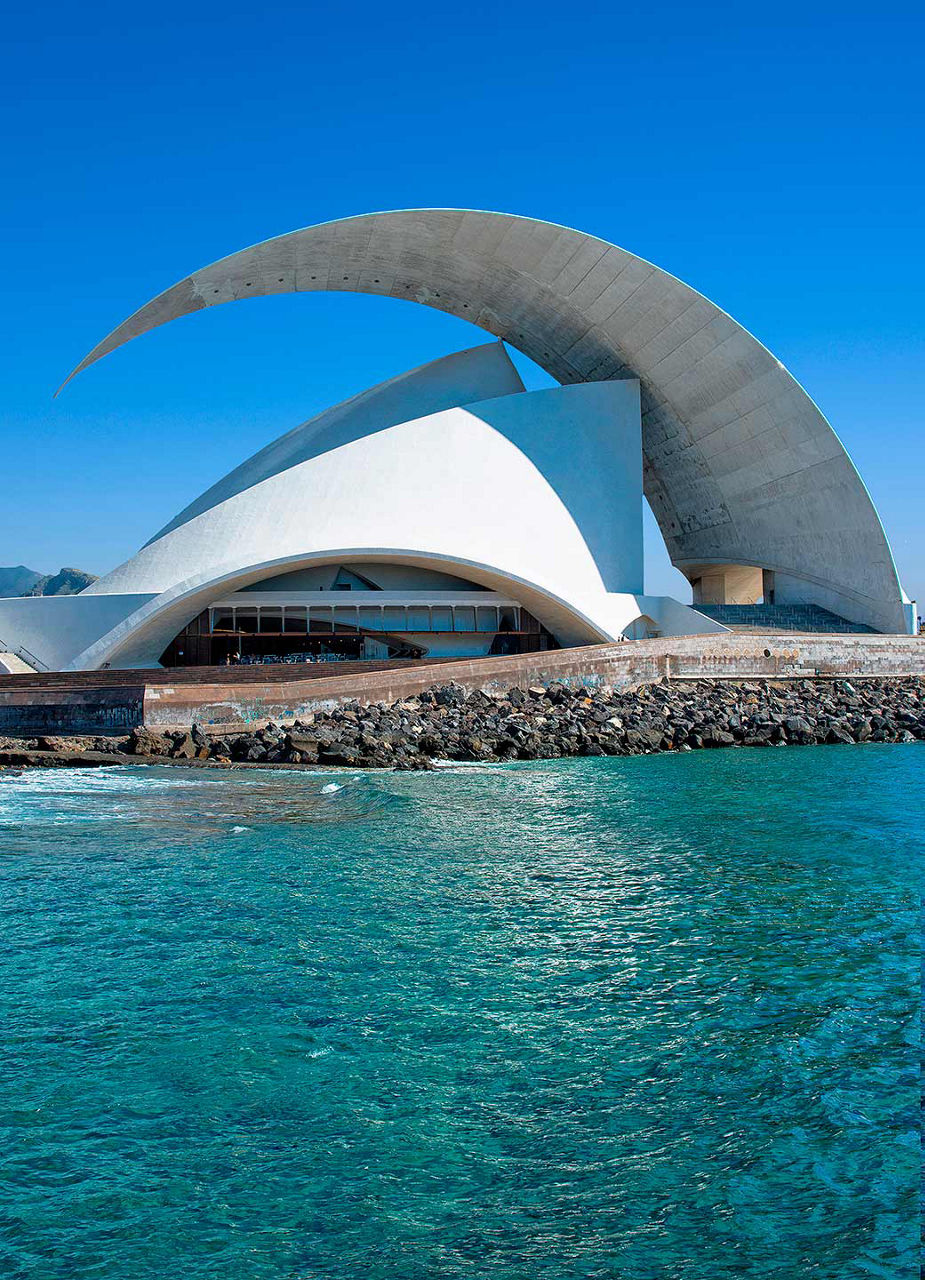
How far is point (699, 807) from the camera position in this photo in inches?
485

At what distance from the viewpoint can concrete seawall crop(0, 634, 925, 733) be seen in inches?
701

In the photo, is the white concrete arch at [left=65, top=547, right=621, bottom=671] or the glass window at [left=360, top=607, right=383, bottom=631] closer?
the white concrete arch at [left=65, top=547, right=621, bottom=671]

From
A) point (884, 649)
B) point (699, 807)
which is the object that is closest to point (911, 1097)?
point (699, 807)

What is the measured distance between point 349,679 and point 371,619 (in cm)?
600

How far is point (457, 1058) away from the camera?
5.32 meters

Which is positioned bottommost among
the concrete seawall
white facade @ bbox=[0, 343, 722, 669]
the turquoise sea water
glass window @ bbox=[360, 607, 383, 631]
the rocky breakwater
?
the turquoise sea water

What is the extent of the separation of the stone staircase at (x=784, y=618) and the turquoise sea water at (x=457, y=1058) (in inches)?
742

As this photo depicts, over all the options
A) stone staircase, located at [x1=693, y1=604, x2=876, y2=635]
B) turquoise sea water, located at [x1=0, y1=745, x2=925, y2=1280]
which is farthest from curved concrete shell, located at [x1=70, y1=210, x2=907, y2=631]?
turquoise sea water, located at [x1=0, y1=745, x2=925, y2=1280]

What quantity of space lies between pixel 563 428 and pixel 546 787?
1543cm

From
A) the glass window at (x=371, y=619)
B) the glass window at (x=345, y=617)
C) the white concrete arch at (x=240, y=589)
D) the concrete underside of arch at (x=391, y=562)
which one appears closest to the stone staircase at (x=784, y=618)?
the concrete underside of arch at (x=391, y=562)

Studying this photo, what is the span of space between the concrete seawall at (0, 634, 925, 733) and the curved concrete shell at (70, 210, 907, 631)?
4102mm

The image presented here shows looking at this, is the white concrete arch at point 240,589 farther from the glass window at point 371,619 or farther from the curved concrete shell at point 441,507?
the glass window at point 371,619

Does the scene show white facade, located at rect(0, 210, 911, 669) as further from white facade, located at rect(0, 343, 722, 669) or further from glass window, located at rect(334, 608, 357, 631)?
glass window, located at rect(334, 608, 357, 631)

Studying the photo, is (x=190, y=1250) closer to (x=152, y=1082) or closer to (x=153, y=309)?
(x=152, y=1082)
